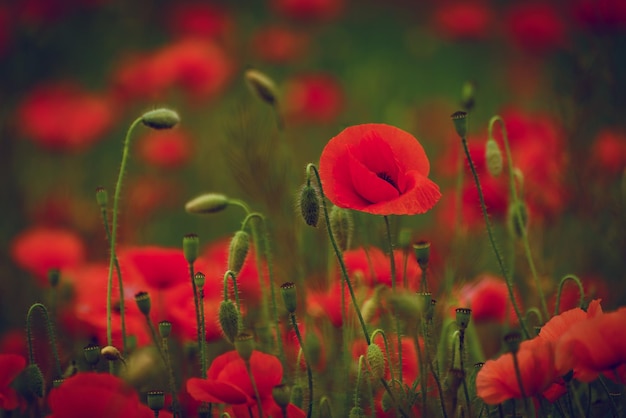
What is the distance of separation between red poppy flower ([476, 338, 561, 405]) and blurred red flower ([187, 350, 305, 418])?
9.3 inches

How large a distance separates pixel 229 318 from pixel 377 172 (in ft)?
0.91

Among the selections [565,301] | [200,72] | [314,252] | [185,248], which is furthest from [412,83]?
[185,248]

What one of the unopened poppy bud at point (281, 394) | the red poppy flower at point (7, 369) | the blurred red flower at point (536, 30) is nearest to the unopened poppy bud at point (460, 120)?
the unopened poppy bud at point (281, 394)

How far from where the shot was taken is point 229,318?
970mm

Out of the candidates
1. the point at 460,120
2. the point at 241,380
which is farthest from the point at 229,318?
the point at 460,120

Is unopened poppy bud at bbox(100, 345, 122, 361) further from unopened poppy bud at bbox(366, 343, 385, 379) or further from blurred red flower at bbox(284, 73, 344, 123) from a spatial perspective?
blurred red flower at bbox(284, 73, 344, 123)

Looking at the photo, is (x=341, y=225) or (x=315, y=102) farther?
(x=315, y=102)

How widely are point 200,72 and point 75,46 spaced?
2038 mm

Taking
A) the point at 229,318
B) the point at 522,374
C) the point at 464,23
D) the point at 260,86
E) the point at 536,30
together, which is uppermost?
the point at 464,23

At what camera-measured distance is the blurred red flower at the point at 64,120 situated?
2.65 metres

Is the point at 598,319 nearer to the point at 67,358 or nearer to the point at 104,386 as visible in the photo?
the point at 104,386

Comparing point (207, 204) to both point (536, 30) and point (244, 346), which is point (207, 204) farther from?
point (536, 30)

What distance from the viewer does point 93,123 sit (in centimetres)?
268

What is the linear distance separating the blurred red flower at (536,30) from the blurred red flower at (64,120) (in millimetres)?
1608
